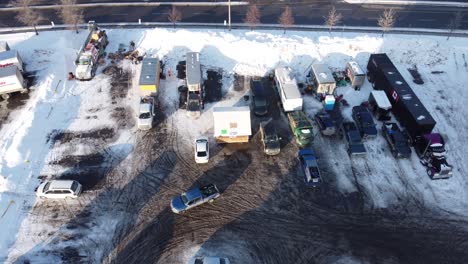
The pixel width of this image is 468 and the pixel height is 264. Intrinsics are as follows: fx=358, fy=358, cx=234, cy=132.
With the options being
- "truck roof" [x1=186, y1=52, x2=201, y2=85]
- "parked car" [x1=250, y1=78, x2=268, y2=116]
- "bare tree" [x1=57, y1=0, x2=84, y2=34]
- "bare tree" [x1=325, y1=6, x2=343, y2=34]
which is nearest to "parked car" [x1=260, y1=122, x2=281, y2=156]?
"parked car" [x1=250, y1=78, x2=268, y2=116]

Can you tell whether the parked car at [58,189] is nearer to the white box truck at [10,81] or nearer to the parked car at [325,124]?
the white box truck at [10,81]

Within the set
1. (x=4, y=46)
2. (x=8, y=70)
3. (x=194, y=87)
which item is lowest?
(x=194, y=87)

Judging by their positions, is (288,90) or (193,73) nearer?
(288,90)

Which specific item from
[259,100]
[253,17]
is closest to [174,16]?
[253,17]

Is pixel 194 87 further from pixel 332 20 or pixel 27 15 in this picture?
pixel 27 15

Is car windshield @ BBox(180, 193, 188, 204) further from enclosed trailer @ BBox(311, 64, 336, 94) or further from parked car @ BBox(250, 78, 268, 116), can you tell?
enclosed trailer @ BBox(311, 64, 336, 94)
